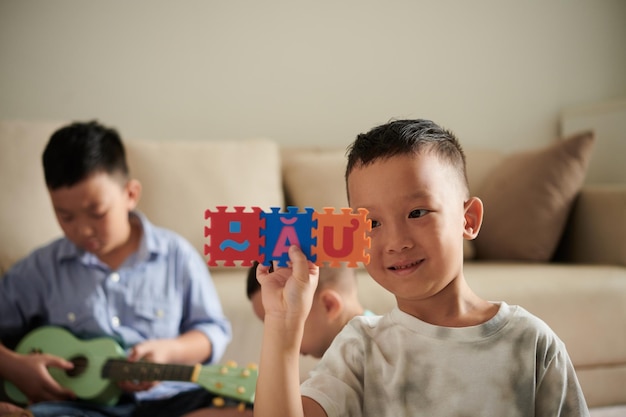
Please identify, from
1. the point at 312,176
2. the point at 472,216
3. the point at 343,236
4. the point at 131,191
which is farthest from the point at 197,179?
the point at 343,236

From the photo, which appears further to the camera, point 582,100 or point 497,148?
point 582,100

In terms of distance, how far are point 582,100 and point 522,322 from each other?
226cm

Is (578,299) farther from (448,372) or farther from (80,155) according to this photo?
(80,155)

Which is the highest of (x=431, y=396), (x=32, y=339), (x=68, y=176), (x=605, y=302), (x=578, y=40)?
(x=578, y=40)

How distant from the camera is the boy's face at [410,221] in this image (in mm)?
566

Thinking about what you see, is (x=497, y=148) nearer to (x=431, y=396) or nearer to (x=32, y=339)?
(x=32, y=339)

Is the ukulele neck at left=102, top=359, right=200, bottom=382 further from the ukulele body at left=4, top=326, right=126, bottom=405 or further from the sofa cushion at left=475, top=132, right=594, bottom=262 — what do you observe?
the sofa cushion at left=475, top=132, right=594, bottom=262

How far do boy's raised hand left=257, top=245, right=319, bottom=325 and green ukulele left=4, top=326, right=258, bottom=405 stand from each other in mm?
496

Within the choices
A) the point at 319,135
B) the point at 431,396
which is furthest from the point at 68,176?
the point at 319,135

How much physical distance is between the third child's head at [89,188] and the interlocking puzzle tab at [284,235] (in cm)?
71

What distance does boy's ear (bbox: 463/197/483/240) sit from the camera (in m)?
0.64

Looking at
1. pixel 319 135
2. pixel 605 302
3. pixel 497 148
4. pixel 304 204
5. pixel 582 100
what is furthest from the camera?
pixel 582 100

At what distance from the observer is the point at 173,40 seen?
2.16 m

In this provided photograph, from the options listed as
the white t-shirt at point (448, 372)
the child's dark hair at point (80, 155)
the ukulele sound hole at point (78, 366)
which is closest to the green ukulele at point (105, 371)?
the ukulele sound hole at point (78, 366)
